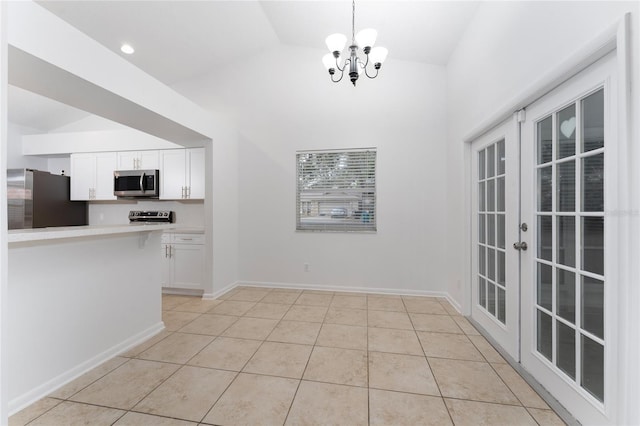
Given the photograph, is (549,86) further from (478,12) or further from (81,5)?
(81,5)

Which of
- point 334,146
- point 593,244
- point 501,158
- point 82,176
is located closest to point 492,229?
point 501,158

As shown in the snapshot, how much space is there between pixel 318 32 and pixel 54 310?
3995 millimetres

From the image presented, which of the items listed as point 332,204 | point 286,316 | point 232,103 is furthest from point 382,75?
point 286,316

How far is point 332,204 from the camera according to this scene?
13.2 feet

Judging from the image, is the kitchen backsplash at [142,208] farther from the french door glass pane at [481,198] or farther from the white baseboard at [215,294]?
the french door glass pane at [481,198]

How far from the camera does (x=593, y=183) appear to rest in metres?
1.43

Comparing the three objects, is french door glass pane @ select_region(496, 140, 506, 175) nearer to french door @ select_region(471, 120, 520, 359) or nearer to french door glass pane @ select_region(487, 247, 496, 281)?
french door @ select_region(471, 120, 520, 359)

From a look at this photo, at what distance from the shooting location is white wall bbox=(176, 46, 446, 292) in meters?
3.77

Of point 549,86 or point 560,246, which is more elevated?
point 549,86

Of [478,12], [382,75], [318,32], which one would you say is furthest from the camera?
[382,75]

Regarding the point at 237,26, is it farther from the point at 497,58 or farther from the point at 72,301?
the point at 72,301

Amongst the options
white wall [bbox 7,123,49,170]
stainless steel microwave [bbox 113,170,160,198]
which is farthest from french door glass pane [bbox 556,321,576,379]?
white wall [bbox 7,123,49,170]

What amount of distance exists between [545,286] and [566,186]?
2.26ft

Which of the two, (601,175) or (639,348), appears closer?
(639,348)
